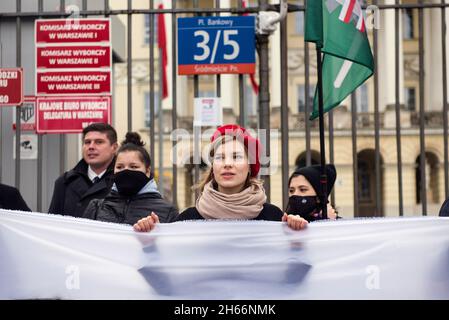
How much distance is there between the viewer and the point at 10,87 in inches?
281

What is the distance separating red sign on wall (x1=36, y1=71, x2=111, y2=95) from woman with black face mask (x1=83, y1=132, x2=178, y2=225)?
2011mm

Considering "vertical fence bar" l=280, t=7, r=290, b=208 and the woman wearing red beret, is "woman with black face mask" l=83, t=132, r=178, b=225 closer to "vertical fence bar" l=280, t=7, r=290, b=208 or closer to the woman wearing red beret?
the woman wearing red beret

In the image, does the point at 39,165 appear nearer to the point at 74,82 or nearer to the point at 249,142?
the point at 74,82

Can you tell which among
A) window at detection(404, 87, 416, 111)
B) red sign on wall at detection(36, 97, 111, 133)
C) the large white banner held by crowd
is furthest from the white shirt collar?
window at detection(404, 87, 416, 111)

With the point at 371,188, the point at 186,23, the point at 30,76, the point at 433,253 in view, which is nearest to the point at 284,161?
the point at 186,23

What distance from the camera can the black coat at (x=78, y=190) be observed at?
234 inches

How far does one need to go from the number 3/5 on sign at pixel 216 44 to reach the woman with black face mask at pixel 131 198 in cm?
203

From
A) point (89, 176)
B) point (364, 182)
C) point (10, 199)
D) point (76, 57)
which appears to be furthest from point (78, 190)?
point (364, 182)

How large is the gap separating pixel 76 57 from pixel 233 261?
3.48m

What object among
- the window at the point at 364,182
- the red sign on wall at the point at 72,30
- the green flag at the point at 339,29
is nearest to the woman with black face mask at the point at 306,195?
the green flag at the point at 339,29

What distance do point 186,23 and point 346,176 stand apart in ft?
99.2

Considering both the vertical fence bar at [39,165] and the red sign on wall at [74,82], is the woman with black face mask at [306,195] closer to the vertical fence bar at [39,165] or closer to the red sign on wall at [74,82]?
the red sign on wall at [74,82]

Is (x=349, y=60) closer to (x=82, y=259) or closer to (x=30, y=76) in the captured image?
(x=82, y=259)

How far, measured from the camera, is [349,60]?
5738 mm
